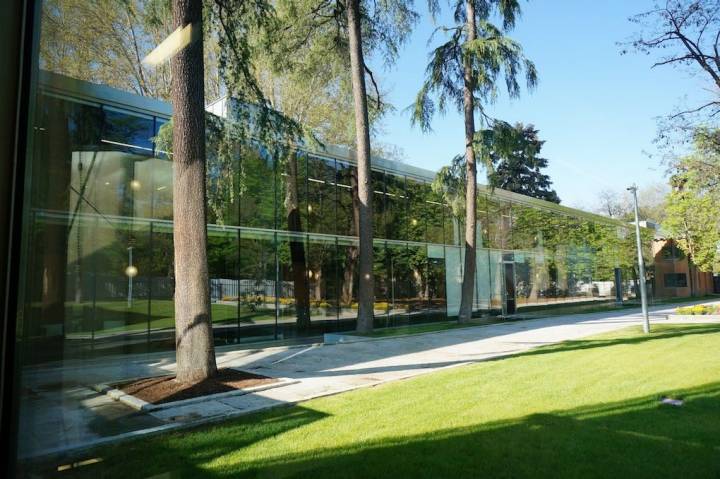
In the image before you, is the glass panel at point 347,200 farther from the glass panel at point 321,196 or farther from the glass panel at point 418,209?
the glass panel at point 418,209

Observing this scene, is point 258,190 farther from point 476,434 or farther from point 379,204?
point 476,434

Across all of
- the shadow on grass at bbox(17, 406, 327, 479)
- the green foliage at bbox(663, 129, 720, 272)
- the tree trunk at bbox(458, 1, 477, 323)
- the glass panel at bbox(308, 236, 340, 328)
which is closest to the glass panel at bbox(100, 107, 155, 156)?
the shadow on grass at bbox(17, 406, 327, 479)

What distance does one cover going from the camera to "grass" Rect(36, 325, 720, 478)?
2.46 metres

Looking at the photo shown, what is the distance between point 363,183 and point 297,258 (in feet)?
8.41

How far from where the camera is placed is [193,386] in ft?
19.8

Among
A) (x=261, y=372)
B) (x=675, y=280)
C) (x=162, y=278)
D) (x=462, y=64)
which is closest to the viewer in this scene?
(x=162, y=278)

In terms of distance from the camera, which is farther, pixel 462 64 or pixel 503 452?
pixel 462 64

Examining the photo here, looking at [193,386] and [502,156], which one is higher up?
[502,156]

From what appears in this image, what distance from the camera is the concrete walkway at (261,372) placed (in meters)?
1.77

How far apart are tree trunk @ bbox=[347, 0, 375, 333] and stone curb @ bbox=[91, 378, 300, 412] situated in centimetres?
580

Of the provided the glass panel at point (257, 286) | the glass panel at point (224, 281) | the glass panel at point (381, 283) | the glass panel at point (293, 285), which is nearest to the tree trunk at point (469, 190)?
the glass panel at point (381, 283)

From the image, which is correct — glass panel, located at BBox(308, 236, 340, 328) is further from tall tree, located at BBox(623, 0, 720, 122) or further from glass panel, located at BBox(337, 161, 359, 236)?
tall tree, located at BBox(623, 0, 720, 122)

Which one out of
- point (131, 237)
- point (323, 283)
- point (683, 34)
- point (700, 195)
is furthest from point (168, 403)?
point (700, 195)

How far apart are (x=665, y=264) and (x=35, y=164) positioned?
40445 millimetres
